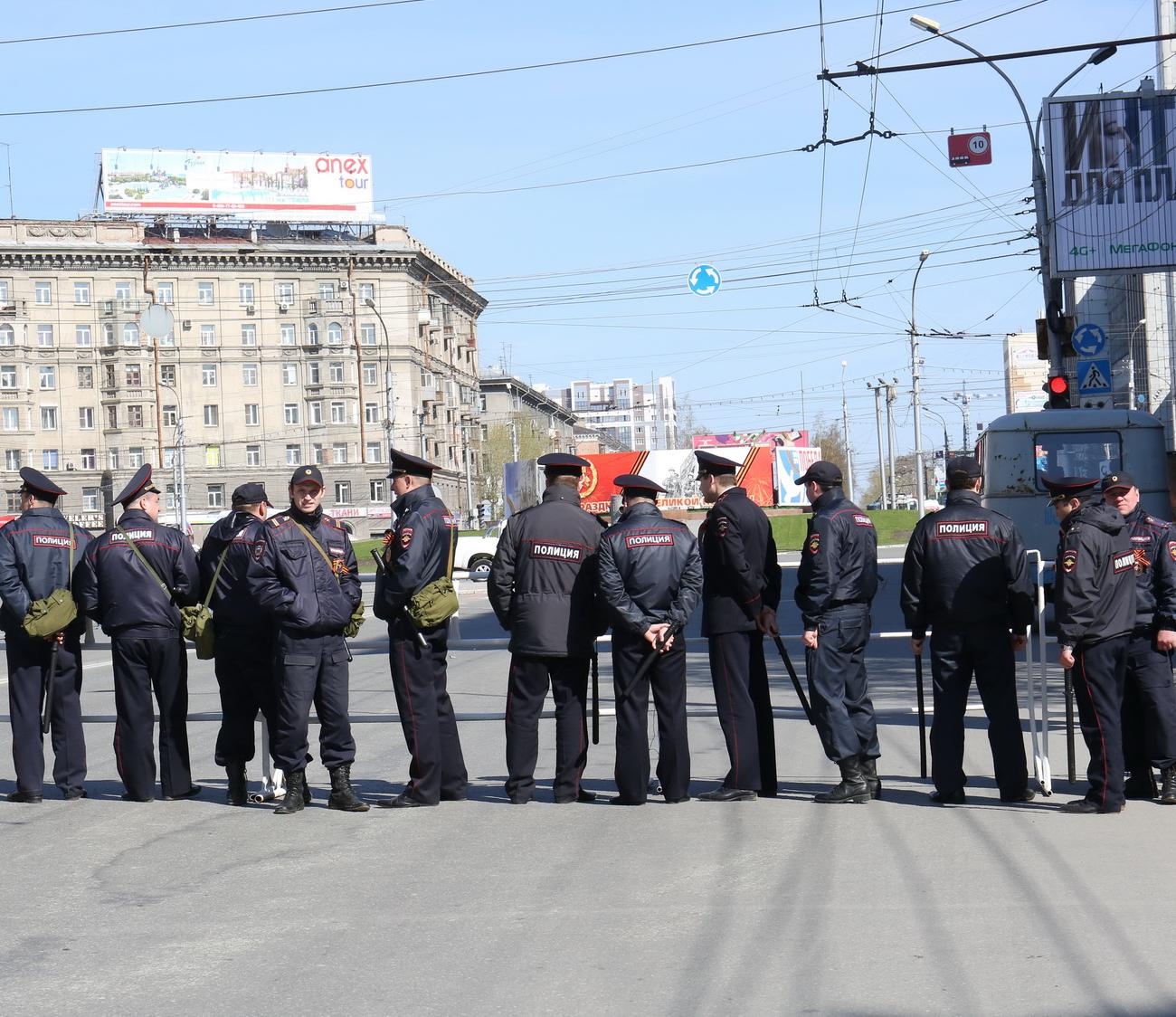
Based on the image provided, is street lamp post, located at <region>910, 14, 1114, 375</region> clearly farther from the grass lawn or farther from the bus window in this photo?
the grass lawn

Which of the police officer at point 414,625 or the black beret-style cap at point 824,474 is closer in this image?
the police officer at point 414,625

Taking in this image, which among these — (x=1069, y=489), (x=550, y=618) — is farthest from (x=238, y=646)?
(x=1069, y=489)

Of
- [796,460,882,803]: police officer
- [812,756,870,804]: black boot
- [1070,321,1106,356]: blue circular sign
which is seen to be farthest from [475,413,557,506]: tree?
[812,756,870,804]: black boot

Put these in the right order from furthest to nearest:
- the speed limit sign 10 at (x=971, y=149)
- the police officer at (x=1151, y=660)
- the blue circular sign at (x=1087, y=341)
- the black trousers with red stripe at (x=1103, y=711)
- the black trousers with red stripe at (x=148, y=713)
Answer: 1. the speed limit sign 10 at (x=971, y=149)
2. the blue circular sign at (x=1087, y=341)
3. the black trousers with red stripe at (x=148, y=713)
4. the police officer at (x=1151, y=660)
5. the black trousers with red stripe at (x=1103, y=711)

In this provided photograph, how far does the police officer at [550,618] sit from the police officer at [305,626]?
908 millimetres

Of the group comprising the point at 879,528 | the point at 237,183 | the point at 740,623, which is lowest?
the point at 740,623

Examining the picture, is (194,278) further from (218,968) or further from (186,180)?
(218,968)

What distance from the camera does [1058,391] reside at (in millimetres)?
23922

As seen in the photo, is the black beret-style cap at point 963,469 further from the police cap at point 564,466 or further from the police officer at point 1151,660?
the police cap at point 564,466

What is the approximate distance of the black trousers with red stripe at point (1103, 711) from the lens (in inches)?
313

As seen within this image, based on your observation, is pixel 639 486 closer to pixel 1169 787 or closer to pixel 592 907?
pixel 592 907

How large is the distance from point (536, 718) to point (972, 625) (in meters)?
2.52

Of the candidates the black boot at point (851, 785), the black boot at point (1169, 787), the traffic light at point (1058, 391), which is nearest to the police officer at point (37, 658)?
the black boot at point (851, 785)

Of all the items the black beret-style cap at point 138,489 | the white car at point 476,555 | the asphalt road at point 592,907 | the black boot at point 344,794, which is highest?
the black beret-style cap at point 138,489
